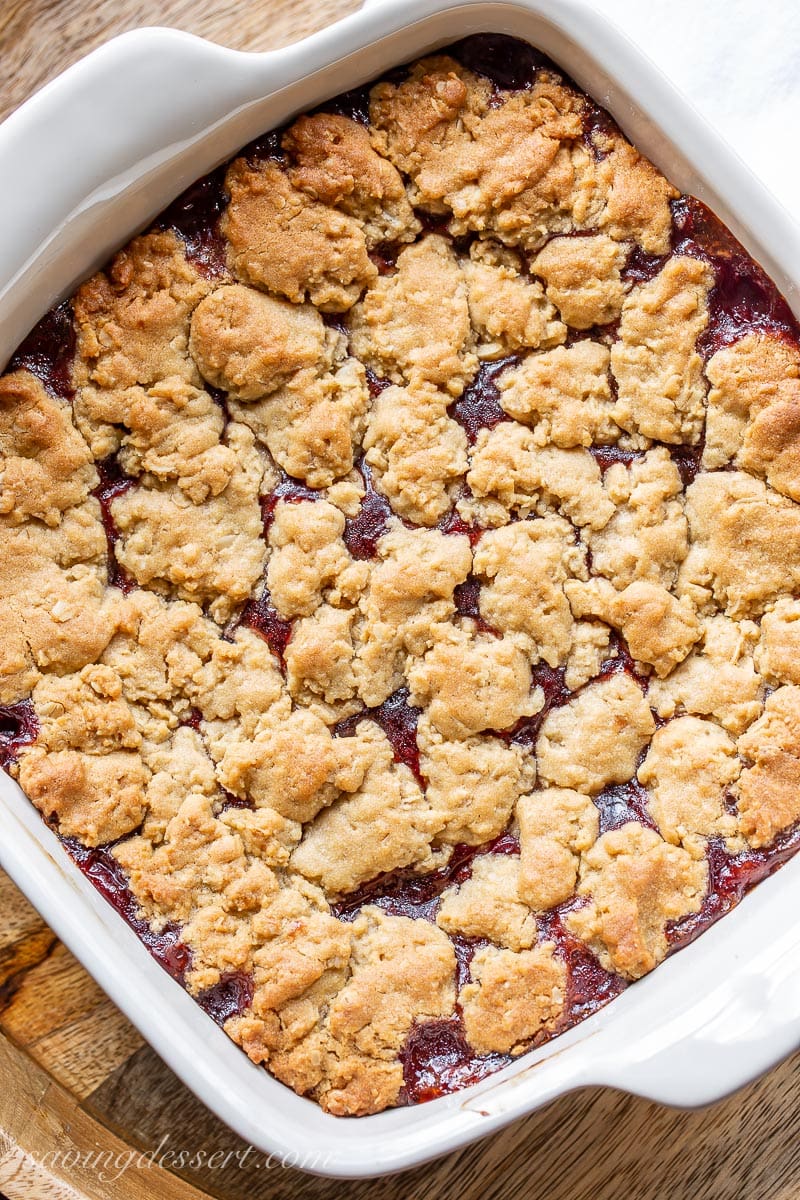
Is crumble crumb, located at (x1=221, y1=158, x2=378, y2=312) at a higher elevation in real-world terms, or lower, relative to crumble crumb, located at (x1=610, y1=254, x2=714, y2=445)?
higher

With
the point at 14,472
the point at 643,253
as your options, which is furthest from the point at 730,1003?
the point at 14,472

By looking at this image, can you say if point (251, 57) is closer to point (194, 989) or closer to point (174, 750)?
point (174, 750)

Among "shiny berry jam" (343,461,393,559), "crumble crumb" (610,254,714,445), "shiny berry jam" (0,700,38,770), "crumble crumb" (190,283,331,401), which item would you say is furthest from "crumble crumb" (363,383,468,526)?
"shiny berry jam" (0,700,38,770)

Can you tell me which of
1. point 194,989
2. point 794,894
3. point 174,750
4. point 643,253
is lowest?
point 794,894

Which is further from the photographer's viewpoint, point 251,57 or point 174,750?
point 174,750

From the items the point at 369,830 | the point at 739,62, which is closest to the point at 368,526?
the point at 369,830

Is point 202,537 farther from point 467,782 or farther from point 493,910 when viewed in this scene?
point 493,910

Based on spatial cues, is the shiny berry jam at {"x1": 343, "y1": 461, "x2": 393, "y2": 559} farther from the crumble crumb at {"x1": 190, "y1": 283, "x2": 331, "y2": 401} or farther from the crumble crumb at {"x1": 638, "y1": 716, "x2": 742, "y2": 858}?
the crumble crumb at {"x1": 638, "y1": 716, "x2": 742, "y2": 858}
